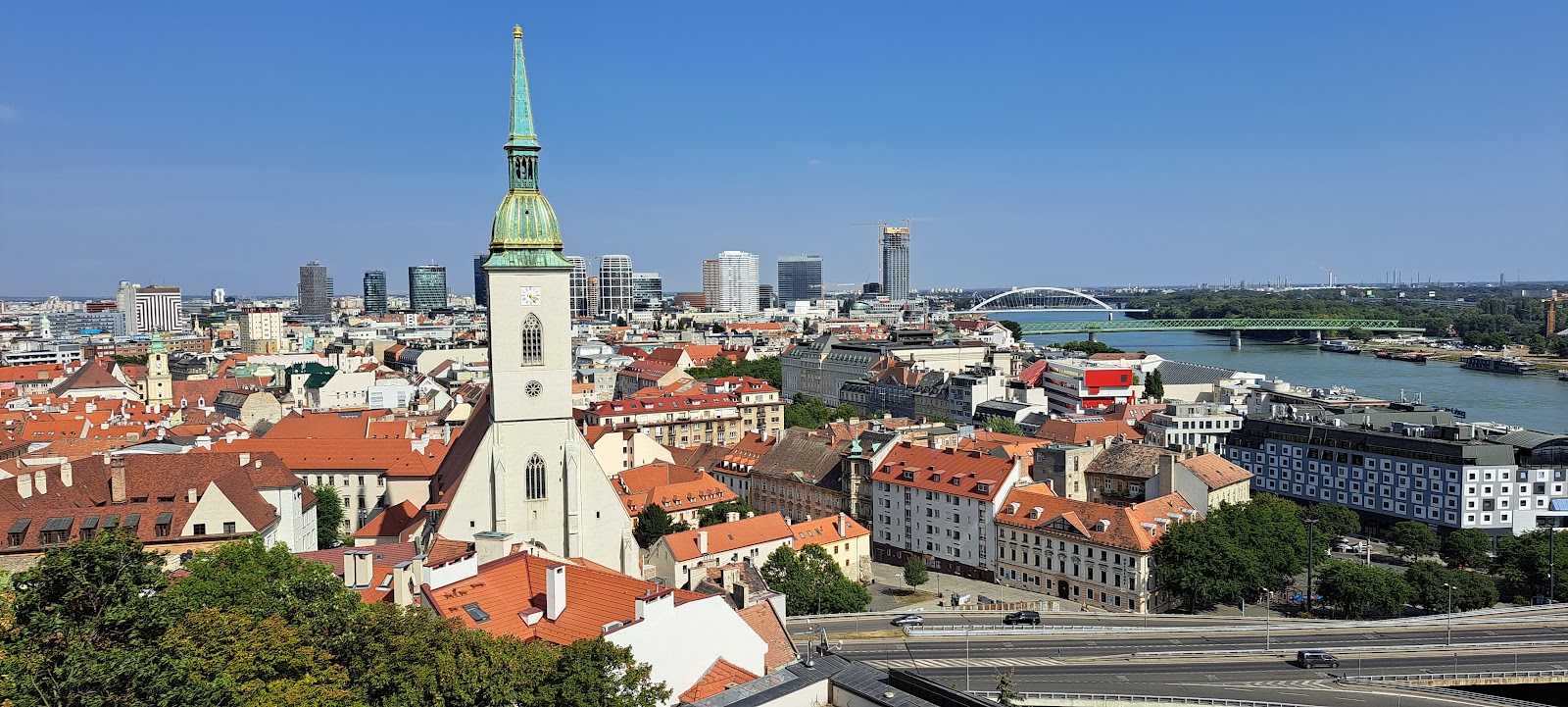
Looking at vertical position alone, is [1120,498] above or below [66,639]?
Answer: below

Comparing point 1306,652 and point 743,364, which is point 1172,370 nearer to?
point 743,364

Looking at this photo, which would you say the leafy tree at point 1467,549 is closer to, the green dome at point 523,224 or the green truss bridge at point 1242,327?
the green dome at point 523,224

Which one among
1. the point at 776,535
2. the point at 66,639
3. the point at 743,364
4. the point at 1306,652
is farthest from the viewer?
the point at 743,364

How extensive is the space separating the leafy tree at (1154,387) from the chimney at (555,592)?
68.8m

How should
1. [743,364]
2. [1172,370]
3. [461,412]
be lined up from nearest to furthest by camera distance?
[461,412] → [1172,370] → [743,364]

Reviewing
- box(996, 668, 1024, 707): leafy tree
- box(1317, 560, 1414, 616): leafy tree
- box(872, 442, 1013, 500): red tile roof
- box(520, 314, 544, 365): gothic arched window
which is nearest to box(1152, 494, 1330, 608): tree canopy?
box(1317, 560, 1414, 616): leafy tree

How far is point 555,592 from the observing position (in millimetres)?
19984

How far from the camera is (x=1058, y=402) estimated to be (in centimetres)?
8338

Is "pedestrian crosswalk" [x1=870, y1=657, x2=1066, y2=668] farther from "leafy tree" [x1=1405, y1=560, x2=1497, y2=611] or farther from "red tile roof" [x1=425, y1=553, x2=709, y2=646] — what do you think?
"leafy tree" [x1=1405, y1=560, x2=1497, y2=611]

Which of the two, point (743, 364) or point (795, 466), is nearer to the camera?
point (795, 466)

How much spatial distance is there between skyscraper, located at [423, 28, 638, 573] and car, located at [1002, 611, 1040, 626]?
Result: 1231 cm

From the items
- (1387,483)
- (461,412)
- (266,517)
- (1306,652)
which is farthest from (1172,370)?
(266,517)

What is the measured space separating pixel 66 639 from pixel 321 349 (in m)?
134

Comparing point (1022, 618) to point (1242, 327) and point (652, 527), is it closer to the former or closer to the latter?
point (652, 527)
